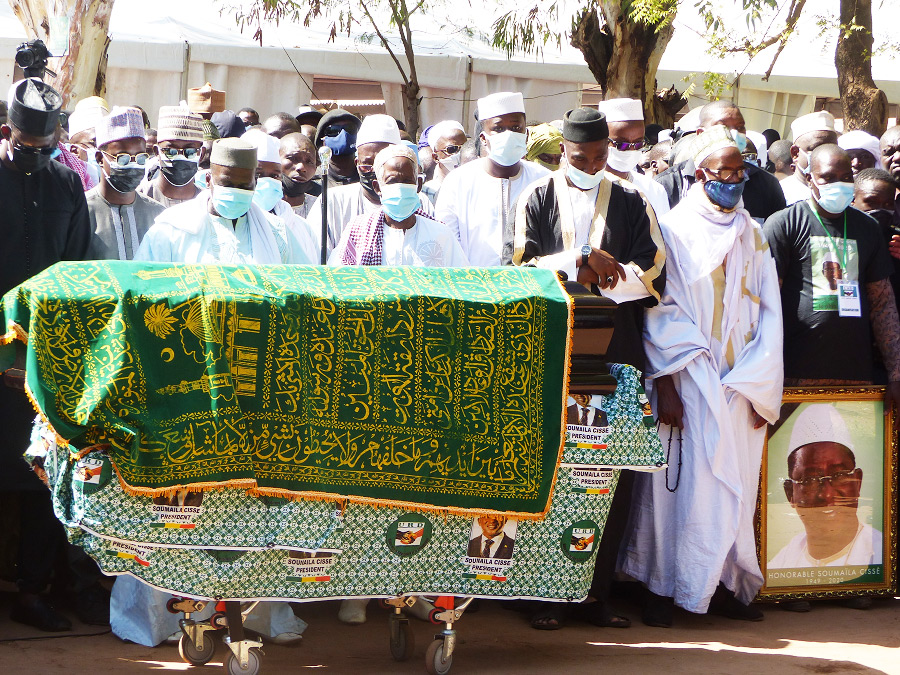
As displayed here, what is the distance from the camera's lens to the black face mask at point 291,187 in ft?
23.3

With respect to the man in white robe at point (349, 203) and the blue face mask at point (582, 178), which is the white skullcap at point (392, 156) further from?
the man in white robe at point (349, 203)

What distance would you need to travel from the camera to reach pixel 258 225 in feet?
16.8

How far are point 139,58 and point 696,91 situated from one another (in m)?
9.21

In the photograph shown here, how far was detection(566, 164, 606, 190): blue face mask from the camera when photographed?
540cm

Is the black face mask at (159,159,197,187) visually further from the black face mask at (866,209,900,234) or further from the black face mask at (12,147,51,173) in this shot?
the black face mask at (866,209,900,234)

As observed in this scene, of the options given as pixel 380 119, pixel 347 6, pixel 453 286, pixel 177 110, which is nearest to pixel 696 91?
pixel 347 6

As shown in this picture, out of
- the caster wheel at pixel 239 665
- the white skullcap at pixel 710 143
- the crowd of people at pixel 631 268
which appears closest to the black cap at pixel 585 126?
the crowd of people at pixel 631 268

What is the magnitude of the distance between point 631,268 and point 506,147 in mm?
1799

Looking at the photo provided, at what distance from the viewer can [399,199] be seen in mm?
5344

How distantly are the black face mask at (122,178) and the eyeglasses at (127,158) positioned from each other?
49 mm

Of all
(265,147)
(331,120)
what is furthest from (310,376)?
(331,120)

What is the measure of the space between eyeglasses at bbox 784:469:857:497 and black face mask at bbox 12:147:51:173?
13.1 feet

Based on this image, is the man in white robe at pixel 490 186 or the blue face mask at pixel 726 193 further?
the man in white robe at pixel 490 186

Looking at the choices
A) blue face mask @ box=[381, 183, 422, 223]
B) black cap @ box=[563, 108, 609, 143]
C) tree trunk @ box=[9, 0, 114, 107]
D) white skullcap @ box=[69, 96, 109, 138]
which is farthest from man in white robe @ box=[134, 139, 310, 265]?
tree trunk @ box=[9, 0, 114, 107]
